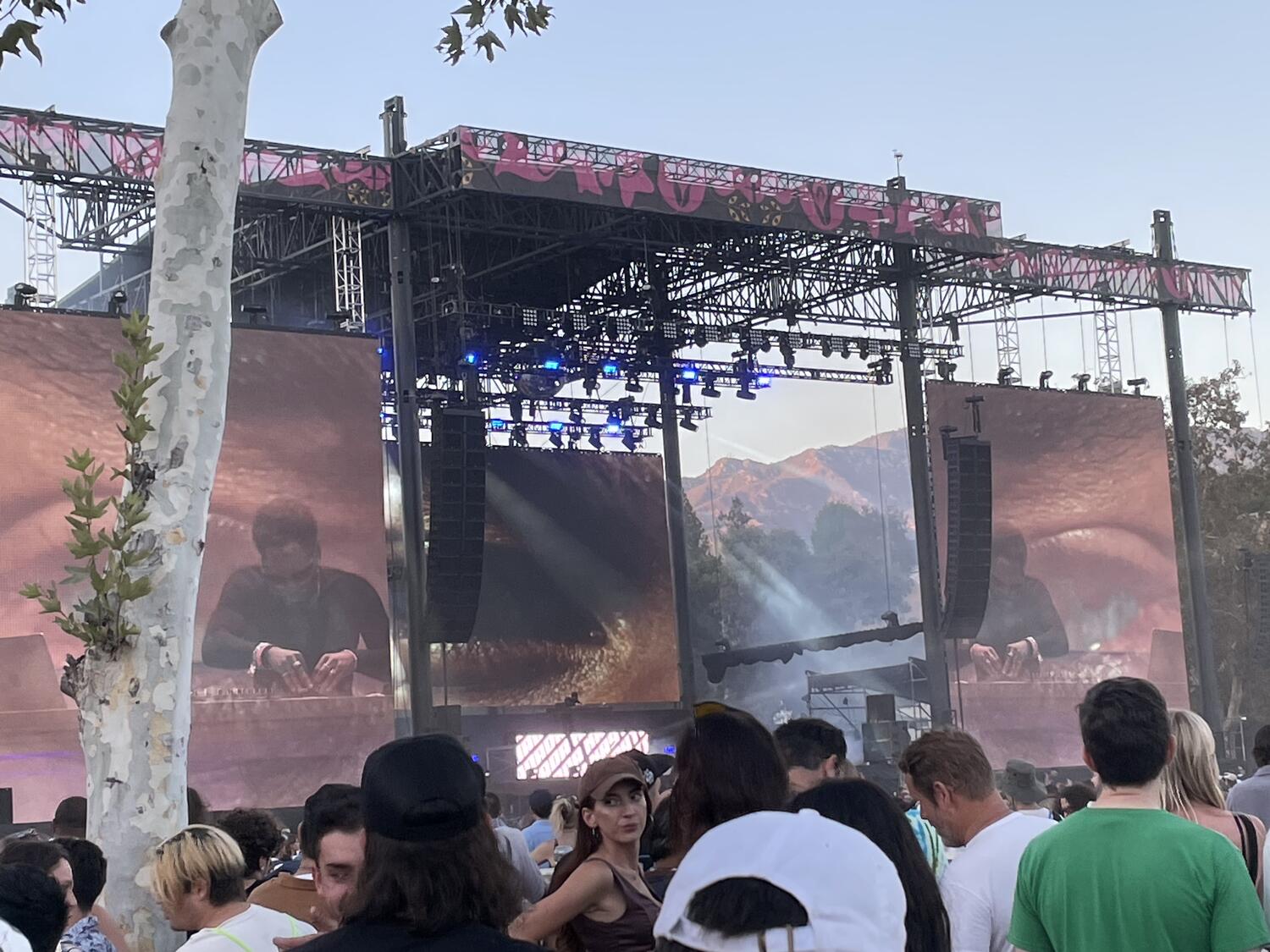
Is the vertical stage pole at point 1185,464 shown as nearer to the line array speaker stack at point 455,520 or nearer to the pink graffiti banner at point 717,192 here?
the pink graffiti banner at point 717,192

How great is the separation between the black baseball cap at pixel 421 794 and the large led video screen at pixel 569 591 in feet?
78.0

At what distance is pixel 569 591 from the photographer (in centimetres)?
2712

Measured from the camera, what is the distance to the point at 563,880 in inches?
141

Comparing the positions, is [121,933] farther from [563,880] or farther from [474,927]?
[474,927]

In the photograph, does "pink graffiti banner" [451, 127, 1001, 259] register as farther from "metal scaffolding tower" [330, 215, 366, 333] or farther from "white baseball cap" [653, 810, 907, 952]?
"white baseball cap" [653, 810, 907, 952]

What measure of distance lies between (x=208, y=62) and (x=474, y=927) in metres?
3.88

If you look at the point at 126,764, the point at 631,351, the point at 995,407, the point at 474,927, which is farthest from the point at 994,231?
the point at 474,927

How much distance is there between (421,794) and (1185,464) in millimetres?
27474

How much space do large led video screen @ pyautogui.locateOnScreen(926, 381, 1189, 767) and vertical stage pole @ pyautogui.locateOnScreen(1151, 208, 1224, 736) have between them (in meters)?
0.31

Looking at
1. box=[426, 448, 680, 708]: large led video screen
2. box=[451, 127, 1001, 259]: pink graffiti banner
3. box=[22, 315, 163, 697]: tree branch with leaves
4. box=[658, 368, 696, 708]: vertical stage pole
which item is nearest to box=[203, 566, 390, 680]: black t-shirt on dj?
box=[451, 127, 1001, 259]: pink graffiti banner

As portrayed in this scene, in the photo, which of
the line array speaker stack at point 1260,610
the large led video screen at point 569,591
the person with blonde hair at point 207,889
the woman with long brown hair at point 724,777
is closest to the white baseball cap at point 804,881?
the woman with long brown hair at point 724,777

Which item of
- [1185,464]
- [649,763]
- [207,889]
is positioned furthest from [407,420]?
[207,889]

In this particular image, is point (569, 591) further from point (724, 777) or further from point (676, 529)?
point (724, 777)

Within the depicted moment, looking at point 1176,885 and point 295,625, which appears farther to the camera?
point 295,625
